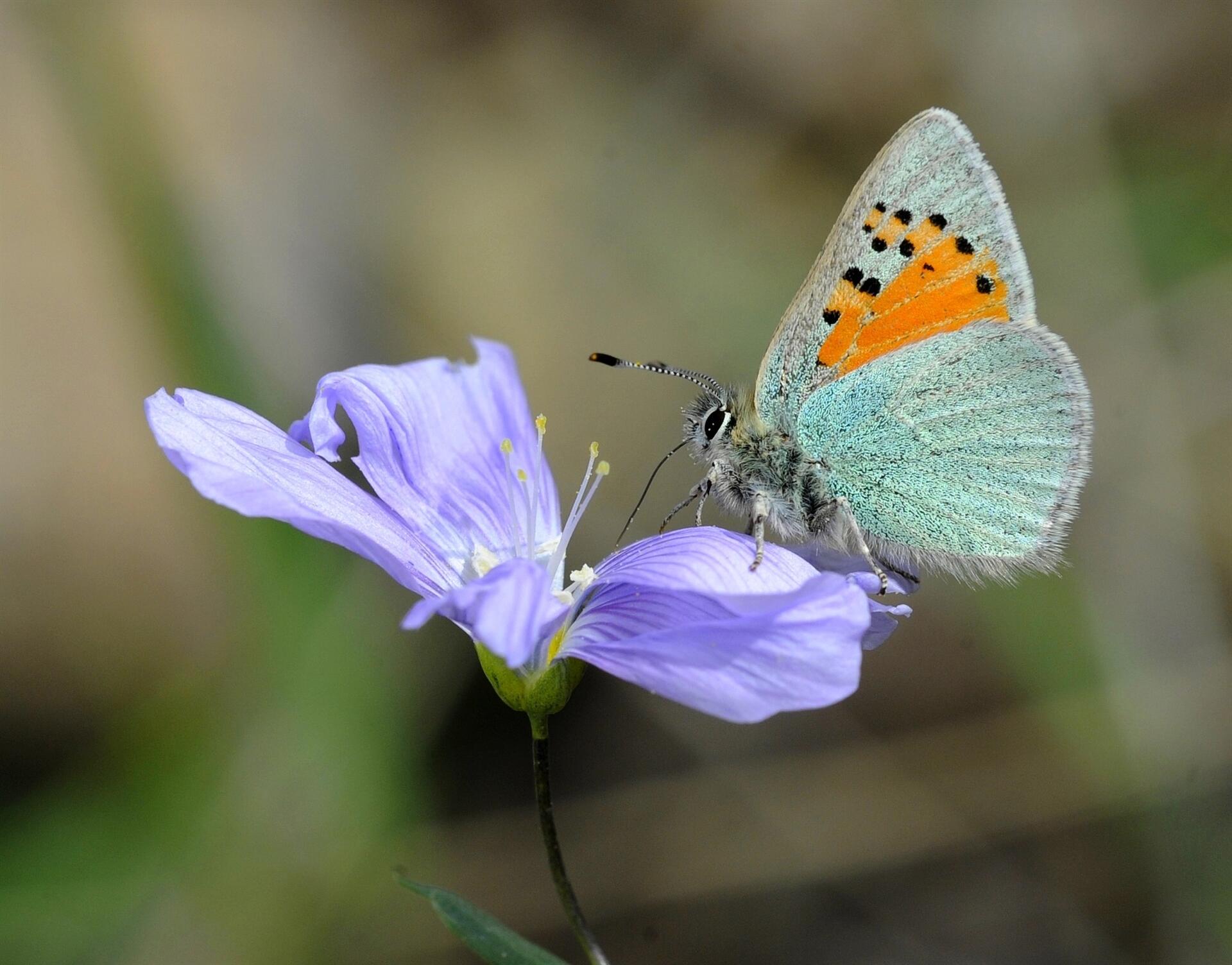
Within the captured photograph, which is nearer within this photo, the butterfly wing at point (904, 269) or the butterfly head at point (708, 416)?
the butterfly wing at point (904, 269)

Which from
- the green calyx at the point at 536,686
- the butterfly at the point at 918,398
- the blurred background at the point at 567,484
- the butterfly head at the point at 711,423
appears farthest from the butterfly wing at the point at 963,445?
the blurred background at the point at 567,484

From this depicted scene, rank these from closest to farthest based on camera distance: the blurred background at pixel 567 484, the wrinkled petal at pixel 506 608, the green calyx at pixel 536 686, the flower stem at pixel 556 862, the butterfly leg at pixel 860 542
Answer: the wrinkled petal at pixel 506 608 → the flower stem at pixel 556 862 → the green calyx at pixel 536 686 → the butterfly leg at pixel 860 542 → the blurred background at pixel 567 484

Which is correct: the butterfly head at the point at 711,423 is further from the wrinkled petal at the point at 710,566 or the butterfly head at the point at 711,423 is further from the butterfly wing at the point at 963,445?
the wrinkled petal at the point at 710,566

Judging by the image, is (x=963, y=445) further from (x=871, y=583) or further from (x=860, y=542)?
(x=871, y=583)

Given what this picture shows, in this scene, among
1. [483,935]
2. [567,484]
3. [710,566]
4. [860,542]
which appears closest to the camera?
[483,935]

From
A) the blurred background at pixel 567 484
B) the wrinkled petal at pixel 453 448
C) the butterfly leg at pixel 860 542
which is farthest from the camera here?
the blurred background at pixel 567 484

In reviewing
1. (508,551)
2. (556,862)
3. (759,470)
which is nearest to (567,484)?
(508,551)

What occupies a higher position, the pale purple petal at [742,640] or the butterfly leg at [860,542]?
the pale purple petal at [742,640]
